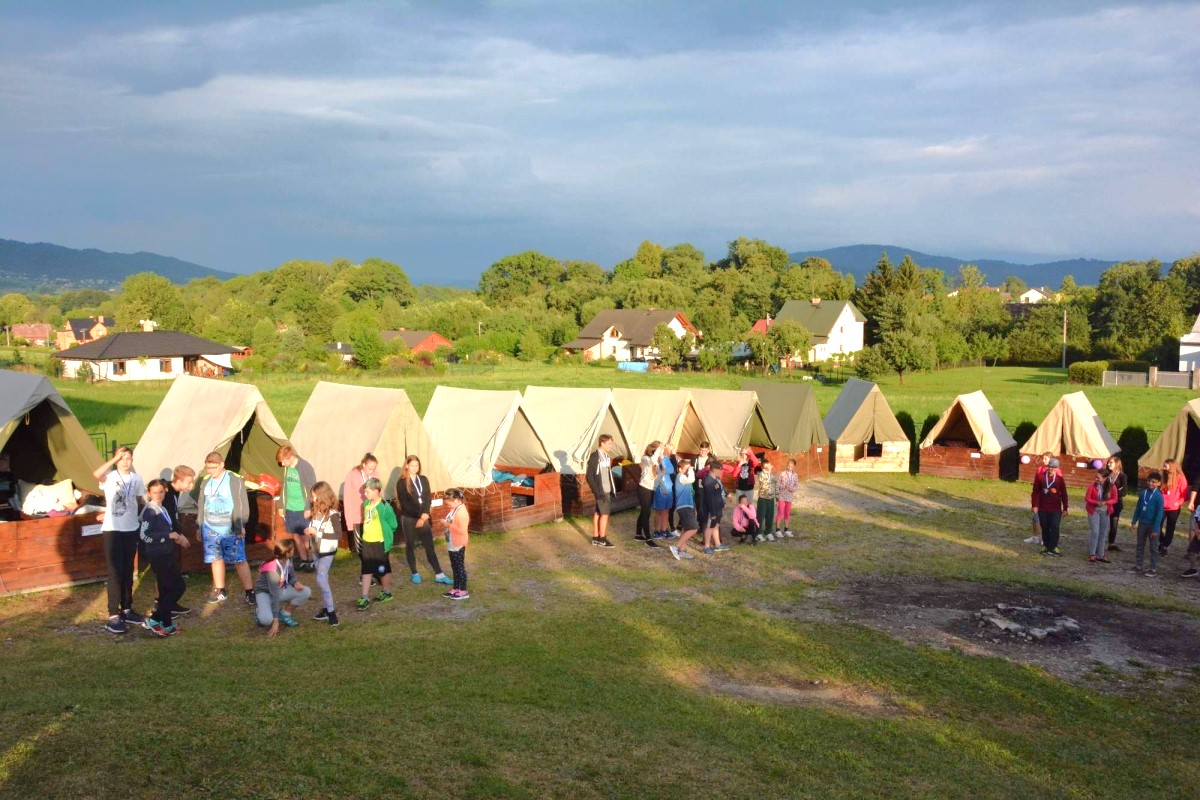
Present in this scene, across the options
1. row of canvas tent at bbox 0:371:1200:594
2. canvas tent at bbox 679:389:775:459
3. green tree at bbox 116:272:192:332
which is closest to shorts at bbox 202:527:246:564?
row of canvas tent at bbox 0:371:1200:594

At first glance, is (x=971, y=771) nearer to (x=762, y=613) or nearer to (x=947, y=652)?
(x=947, y=652)

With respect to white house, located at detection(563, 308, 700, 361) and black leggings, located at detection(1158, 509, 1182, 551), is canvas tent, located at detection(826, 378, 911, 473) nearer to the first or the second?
black leggings, located at detection(1158, 509, 1182, 551)

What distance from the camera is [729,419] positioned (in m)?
21.3

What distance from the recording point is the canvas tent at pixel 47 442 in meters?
13.1

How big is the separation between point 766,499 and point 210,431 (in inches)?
361

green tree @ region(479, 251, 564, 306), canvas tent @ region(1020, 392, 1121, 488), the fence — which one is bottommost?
canvas tent @ region(1020, 392, 1121, 488)

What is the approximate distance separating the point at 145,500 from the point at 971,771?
846 cm

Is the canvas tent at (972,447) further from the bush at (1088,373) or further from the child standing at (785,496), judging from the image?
the bush at (1088,373)

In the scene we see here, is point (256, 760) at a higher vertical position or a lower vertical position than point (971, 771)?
higher

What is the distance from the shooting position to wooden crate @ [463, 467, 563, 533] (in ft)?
52.1

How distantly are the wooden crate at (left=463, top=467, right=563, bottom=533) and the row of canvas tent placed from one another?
0.08 ft

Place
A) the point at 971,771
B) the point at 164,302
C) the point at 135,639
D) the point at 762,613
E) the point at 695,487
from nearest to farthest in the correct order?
1. the point at 971,771
2. the point at 135,639
3. the point at 762,613
4. the point at 695,487
5. the point at 164,302

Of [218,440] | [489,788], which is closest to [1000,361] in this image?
[218,440]

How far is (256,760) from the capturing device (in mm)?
6070
